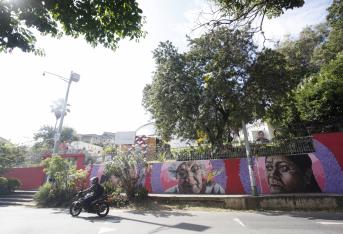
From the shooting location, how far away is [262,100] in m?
14.5

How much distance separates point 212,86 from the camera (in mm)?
13805

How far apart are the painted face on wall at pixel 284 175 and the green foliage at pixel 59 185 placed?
1085 cm

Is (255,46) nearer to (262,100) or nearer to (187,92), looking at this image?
(262,100)

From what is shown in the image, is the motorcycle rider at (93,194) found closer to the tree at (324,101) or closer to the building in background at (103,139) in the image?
the tree at (324,101)

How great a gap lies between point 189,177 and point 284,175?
17.7 feet

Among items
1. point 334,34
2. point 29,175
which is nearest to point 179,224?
point 29,175

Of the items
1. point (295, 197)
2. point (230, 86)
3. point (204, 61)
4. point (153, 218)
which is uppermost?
point (204, 61)

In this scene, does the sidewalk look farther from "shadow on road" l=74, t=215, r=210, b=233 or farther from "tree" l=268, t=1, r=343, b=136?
"tree" l=268, t=1, r=343, b=136

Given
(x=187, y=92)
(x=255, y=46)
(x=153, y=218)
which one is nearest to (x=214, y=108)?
(x=187, y=92)

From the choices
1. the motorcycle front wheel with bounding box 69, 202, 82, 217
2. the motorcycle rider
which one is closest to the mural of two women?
the motorcycle rider

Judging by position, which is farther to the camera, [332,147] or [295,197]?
[332,147]

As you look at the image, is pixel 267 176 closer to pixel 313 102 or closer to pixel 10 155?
pixel 313 102

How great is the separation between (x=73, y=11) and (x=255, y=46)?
37.9ft

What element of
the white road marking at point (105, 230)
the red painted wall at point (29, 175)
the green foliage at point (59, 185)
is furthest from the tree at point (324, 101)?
the red painted wall at point (29, 175)
